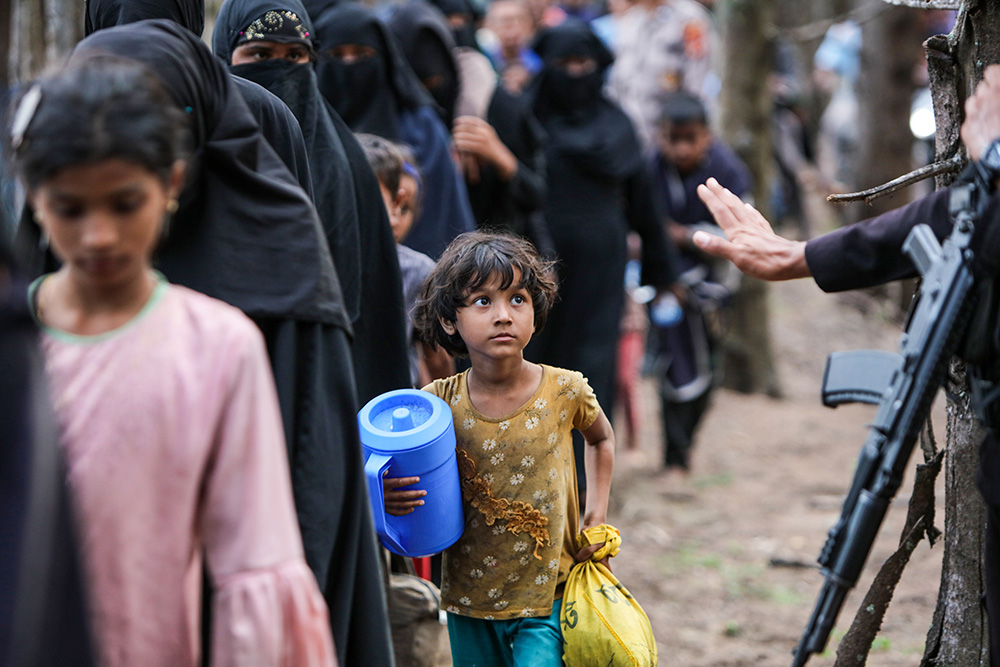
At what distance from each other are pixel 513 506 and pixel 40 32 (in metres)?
4.62

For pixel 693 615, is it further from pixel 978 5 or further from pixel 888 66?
pixel 888 66

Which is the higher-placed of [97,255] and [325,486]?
[97,255]

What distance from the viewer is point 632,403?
6582 millimetres

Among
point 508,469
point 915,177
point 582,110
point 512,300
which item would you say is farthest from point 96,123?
point 582,110

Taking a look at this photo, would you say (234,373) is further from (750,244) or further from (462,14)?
(462,14)

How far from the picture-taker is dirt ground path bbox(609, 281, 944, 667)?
414cm

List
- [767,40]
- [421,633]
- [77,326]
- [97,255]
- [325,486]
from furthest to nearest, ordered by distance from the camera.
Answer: [767,40], [421,633], [325,486], [77,326], [97,255]

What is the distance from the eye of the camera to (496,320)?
8.31 feet

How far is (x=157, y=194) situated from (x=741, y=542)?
14.0ft

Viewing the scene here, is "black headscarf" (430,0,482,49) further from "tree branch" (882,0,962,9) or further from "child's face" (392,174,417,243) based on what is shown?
"tree branch" (882,0,962,9)

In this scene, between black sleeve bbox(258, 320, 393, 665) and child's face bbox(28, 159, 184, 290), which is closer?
child's face bbox(28, 159, 184, 290)

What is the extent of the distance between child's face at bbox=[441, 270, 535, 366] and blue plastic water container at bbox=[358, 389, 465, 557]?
181 millimetres

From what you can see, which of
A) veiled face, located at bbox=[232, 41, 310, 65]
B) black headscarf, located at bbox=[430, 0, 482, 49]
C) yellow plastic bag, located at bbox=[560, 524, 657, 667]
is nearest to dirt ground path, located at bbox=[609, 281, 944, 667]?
yellow plastic bag, located at bbox=[560, 524, 657, 667]

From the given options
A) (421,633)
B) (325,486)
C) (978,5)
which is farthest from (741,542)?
(325,486)
